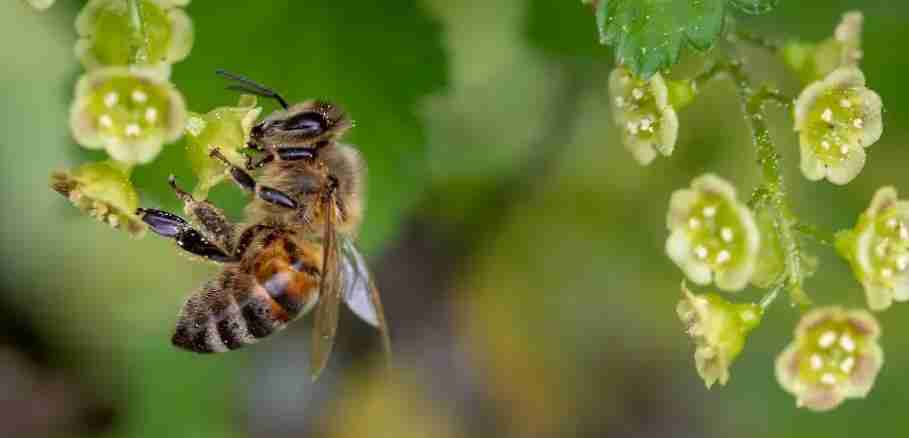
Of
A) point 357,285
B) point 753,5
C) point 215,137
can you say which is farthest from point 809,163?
point 215,137

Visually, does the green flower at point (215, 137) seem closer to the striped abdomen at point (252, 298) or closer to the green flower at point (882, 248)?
the striped abdomen at point (252, 298)

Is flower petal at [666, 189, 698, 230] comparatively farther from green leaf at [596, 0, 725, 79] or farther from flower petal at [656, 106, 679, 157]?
green leaf at [596, 0, 725, 79]

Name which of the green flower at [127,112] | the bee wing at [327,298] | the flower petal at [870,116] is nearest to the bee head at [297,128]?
the bee wing at [327,298]

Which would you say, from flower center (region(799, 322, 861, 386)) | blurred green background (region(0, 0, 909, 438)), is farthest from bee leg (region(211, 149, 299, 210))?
flower center (region(799, 322, 861, 386))

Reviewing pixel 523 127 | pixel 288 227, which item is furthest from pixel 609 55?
pixel 288 227

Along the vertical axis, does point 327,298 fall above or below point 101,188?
below

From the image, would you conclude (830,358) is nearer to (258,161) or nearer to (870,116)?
(870,116)

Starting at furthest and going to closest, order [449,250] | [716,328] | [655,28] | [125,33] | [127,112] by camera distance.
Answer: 1. [449,250]
2. [655,28]
3. [125,33]
4. [716,328]
5. [127,112]

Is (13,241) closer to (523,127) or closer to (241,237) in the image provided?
(241,237)
